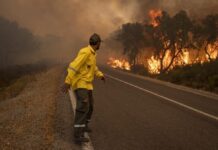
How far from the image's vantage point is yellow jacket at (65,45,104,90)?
6066mm

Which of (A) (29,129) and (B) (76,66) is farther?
(A) (29,129)

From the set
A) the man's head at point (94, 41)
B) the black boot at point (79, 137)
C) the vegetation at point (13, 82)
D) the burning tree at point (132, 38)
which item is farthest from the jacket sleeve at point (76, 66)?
the burning tree at point (132, 38)

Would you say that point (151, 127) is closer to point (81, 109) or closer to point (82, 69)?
point (81, 109)

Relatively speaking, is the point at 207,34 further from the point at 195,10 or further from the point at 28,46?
the point at 28,46

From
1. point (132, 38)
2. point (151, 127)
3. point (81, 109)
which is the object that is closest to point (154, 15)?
point (132, 38)

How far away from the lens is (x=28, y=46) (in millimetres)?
132250

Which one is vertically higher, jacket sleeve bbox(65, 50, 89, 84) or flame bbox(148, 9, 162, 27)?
flame bbox(148, 9, 162, 27)

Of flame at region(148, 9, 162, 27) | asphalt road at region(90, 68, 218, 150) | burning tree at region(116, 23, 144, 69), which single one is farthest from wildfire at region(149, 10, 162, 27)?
asphalt road at region(90, 68, 218, 150)

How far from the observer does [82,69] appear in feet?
20.4

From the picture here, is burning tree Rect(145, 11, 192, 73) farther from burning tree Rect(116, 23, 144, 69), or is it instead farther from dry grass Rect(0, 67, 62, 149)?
dry grass Rect(0, 67, 62, 149)

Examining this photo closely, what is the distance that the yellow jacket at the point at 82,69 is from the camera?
6.07 m

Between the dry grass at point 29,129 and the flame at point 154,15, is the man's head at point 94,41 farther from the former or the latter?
the flame at point 154,15

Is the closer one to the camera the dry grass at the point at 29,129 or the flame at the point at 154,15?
the dry grass at the point at 29,129

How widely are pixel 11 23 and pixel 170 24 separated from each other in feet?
298
